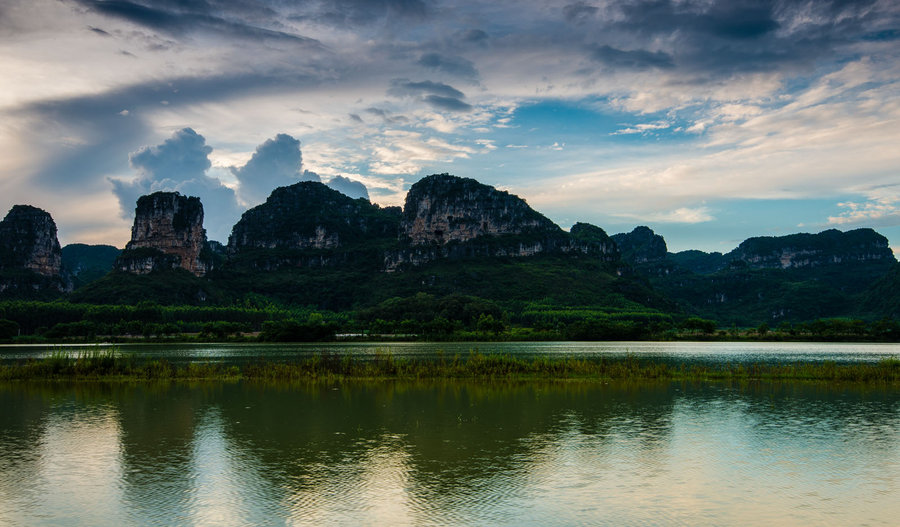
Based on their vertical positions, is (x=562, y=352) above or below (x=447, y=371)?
below

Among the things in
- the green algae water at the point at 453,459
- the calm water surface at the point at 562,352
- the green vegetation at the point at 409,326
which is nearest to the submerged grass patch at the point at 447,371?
the calm water surface at the point at 562,352

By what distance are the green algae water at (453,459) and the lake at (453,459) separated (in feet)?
0.26

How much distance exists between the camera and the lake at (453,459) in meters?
14.3

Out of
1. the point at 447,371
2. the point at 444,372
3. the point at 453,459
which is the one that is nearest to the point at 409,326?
the point at 447,371

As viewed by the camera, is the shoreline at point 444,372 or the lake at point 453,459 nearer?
the lake at point 453,459

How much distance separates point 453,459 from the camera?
1919 centimetres

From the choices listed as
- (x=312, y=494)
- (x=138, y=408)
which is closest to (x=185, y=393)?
(x=138, y=408)

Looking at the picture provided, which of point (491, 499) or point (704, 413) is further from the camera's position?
point (704, 413)

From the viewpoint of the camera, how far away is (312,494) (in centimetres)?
1549

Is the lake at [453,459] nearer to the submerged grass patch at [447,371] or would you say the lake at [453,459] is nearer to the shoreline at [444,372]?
the shoreline at [444,372]

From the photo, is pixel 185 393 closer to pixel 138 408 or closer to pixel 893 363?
pixel 138 408

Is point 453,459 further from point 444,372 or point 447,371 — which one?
point 447,371

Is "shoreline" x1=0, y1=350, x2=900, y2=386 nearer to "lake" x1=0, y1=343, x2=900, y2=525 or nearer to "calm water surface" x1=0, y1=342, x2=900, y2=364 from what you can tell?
"calm water surface" x1=0, y1=342, x2=900, y2=364

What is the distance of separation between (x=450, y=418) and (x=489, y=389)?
10.5m
